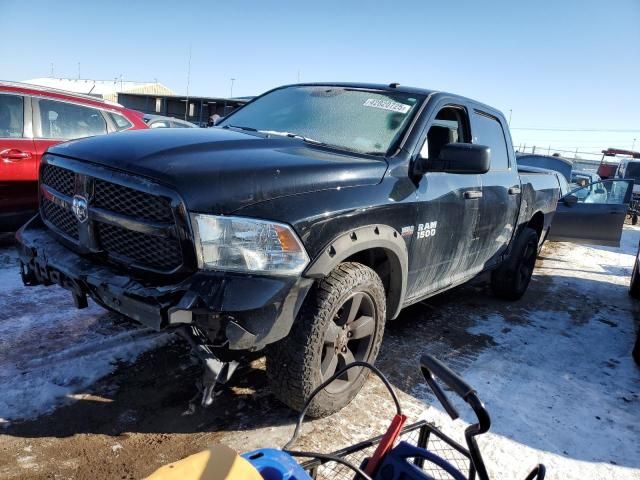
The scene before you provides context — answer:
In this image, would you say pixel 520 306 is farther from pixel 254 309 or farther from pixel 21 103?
pixel 21 103

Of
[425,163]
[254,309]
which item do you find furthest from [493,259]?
[254,309]

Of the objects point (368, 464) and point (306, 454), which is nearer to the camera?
point (306, 454)

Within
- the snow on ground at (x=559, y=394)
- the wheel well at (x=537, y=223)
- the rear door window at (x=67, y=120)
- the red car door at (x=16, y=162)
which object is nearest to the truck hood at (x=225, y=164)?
the snow on ground at (x=559, y=394)

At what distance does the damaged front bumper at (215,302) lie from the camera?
200 cm

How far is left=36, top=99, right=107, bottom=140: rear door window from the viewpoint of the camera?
5.32 meters

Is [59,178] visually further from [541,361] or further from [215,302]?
[541,361]

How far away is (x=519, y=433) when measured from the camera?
277cm

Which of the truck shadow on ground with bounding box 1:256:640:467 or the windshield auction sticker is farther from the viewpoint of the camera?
the windshield auction sticker

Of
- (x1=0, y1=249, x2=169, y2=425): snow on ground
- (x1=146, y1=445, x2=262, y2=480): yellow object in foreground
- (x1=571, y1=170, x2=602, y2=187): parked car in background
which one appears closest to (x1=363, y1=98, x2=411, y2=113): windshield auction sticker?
(x1=0, y1=249, x2=169, y2=425): snow on ground

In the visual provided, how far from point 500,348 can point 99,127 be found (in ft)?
15.8

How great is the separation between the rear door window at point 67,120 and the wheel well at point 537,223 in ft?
16.1

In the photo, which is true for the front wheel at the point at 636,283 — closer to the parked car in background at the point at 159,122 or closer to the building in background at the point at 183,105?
the parked car in background at the point at 159,122

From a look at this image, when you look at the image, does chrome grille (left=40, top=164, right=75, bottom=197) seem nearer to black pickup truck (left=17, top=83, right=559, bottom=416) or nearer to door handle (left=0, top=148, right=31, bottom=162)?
black pickup truck (left=17, top=83, right=559, bottom=416)

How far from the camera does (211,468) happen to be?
1.12 m
